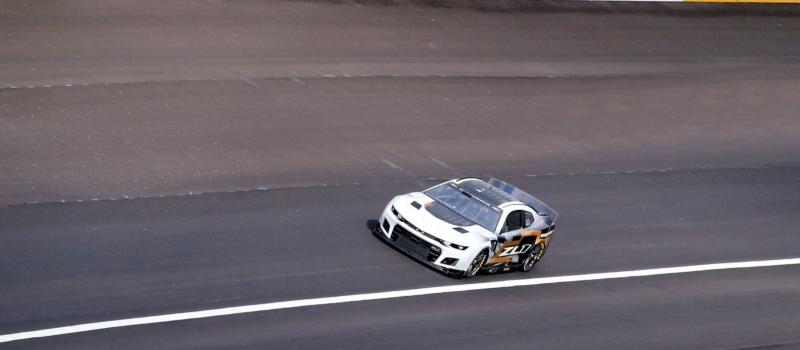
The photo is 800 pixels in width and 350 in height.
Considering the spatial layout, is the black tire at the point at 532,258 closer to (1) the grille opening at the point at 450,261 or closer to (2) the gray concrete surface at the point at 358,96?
(1) the grille opening at the point at 450,261

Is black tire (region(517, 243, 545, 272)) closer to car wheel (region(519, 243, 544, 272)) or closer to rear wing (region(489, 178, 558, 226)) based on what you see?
car wheel (region(519, 243, 544, 272))

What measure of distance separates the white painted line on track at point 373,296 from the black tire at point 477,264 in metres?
0.17

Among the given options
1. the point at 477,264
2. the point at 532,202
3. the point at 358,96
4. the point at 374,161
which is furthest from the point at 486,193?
the point at 358,96

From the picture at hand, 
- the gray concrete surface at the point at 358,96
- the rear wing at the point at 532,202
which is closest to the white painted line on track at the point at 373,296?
the rear wing at the point at 532,202

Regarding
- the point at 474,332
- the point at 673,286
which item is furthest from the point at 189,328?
the point at 673,286

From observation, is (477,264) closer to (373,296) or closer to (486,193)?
(486,193)

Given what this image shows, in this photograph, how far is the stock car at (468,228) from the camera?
18.0 metres

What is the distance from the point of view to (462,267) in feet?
59.3

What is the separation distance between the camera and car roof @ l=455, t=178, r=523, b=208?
18969mm

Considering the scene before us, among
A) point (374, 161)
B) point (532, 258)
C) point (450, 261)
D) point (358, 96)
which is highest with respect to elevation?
point (358, 96)

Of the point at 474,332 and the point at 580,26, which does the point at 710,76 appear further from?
the point at 474,332

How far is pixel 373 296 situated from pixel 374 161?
5.49 meters

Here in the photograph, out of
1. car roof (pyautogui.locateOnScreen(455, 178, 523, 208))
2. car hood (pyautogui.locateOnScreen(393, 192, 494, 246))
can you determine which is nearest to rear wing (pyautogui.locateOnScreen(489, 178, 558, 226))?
car roof (pyautogui.locateOnScreen(455, 178, 523, 208))

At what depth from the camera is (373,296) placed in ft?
57.1
